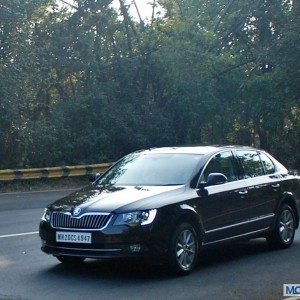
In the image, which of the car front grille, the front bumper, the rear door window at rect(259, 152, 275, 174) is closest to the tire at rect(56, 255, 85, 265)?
the car front grille

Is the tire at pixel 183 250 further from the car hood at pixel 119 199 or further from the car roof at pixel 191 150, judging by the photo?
the car roof at pixel 191 150

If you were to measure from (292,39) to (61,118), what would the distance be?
370 inches

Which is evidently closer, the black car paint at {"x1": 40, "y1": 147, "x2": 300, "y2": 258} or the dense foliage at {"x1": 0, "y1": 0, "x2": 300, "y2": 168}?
A: the black car paint at {"x1": 40, "y1": 147, "x2": 300, "y2": 258}

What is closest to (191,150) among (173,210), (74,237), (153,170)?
(153,170)

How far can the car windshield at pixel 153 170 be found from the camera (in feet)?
33.0

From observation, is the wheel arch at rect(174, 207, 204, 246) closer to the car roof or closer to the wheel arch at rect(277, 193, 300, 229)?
the car roof

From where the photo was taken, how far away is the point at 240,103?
3288cm

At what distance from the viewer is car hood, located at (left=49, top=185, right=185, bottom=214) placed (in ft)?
29.7

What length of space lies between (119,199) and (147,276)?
988 mm

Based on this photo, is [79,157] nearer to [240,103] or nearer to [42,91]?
[42,91]

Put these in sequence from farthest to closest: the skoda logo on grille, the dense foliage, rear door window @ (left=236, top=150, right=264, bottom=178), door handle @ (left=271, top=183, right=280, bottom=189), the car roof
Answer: the dense foliage, door handle @ (left=271, top=183, right=280, bottom=189), rear door window @ (left=236, top=150, right=264, bottom=178), the car roof, the skoda logo on grille

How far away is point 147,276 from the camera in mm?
9336

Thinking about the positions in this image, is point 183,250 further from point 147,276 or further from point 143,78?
point 143,78

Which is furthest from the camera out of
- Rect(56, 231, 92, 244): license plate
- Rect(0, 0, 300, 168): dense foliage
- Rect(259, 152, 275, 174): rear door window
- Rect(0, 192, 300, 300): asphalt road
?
Rect(0, 0, 300, 168): dense foliage
